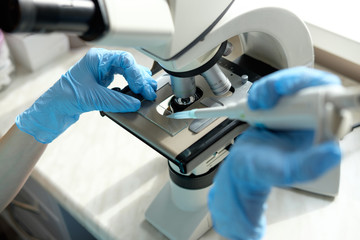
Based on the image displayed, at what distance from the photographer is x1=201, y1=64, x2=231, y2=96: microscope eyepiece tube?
2.72ft

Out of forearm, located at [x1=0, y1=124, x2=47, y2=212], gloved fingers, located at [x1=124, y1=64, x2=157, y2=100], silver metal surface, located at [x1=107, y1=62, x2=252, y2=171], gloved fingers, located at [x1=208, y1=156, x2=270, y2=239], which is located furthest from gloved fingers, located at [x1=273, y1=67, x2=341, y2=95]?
forearm, located at [x1=0, y1=124, x2=47, y2=212]

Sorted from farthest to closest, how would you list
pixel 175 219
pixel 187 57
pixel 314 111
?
pixel 175 219, pixel 187 57, pixel 314 111

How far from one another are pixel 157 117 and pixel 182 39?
250 mm

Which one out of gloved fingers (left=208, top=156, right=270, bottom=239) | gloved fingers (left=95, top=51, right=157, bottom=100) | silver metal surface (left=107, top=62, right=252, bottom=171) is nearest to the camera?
gloved fingers (left=208, top=156, right=270, bottom=239)

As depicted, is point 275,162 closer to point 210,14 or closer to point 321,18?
point 210,14

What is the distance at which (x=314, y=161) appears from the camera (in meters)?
0.49

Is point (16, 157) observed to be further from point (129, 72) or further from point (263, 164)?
point (263, 164)

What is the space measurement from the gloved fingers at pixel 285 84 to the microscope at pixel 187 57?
17cm

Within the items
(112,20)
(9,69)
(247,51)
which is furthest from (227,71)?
(9,69)

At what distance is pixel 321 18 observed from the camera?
118 cm

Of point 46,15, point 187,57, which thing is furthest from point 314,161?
point 46,15

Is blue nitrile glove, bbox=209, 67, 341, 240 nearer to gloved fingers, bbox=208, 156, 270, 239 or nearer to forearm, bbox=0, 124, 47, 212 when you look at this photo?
gloved fingers, bbox=208, 156, 270, 239

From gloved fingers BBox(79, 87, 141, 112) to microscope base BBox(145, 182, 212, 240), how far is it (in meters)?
0.25

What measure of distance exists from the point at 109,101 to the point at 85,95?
0.07m
